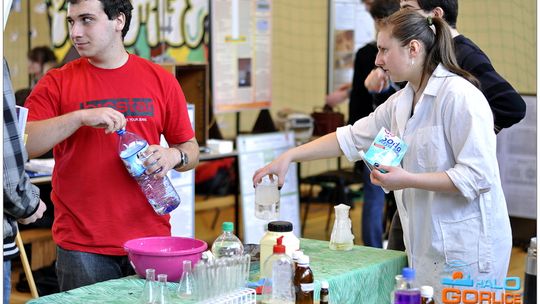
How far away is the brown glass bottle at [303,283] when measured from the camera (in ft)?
7.80

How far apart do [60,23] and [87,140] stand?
4898 millimetres

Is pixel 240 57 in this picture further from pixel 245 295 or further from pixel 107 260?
pixel 245 295

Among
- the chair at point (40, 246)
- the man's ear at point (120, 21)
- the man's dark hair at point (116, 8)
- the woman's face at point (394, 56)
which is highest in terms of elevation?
the man's dark hair at point (116, 8)

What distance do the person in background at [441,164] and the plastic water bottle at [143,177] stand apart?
692 millimetres

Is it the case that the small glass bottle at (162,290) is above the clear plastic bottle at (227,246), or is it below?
below

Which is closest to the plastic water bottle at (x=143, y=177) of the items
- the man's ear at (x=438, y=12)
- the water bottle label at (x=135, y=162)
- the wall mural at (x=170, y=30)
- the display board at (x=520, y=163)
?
the water bottle label at (x=135, y=162)

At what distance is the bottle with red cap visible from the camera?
239cm

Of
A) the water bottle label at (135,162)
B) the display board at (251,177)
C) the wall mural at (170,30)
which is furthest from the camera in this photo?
the wall mural at (170,30)

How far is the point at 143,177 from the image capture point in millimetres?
2896

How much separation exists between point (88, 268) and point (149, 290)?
584 millimetres

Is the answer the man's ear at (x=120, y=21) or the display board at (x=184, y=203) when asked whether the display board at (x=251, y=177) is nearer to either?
the display board at (x=184, y=203)

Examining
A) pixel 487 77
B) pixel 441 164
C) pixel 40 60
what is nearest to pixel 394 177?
pixel 441 164

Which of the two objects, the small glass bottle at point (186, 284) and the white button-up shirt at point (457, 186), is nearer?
the small glass bottle at point (186, 284)

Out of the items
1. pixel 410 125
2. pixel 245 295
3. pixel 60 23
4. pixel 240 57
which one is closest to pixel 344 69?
pixel 240 57
